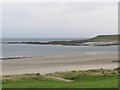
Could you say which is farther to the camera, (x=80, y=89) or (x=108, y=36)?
(x=108, y=36)

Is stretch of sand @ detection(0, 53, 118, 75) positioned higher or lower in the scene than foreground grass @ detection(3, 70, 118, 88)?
lower

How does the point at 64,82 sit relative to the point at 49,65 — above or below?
above

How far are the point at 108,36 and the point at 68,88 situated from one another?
141177 millimetres

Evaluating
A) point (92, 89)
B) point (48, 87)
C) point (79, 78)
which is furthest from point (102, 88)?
point (79, 78)

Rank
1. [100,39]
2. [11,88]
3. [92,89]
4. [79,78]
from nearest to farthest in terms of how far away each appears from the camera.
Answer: [92,89], [11,88], [79,78], [100,39]

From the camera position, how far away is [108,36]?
15538 centimetres

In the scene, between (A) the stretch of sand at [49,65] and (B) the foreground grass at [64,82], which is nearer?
(B) the foreground grass at [64,82]

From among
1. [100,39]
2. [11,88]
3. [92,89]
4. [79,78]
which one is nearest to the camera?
[92,89]

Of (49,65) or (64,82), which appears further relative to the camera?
(49,65)

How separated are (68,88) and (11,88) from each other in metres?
2.81

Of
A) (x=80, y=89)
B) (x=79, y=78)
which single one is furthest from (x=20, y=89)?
(x=79, y=78)

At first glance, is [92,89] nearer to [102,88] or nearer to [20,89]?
[102,88]

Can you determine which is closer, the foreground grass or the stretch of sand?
the foreground grass

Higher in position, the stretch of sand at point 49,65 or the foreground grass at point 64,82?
the foreground grass at point 64,82
